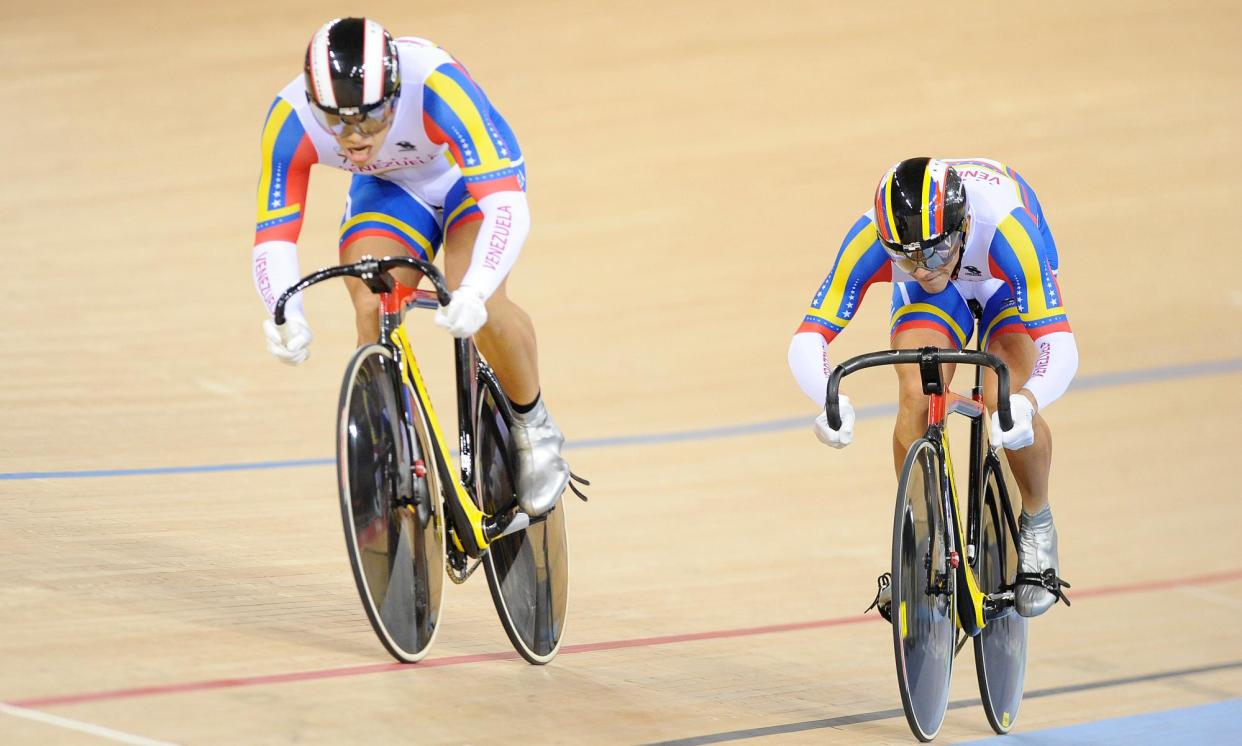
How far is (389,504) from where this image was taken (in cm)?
257

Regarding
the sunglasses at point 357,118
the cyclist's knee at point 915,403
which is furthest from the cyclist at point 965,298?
the sunglasses at point 357,118

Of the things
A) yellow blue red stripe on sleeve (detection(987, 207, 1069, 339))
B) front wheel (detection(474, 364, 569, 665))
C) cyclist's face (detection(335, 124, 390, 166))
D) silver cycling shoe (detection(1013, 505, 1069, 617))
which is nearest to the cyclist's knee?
yellow blue red stripe on sleeve (detection(987, 207, 1069, 339))

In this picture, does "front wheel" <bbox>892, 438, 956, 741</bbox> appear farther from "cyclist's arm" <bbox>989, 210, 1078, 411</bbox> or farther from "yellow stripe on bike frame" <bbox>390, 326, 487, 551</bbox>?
"yellow stripe on bike frame" <bbox>390, 326, 487, 551</bbox>

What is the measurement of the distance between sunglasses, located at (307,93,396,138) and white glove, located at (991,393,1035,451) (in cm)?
110

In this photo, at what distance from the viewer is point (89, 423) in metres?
4.60

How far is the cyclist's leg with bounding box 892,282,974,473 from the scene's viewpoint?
2.90 m

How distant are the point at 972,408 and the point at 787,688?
66 cm

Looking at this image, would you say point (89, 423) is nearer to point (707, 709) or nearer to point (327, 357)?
point (327, 357)

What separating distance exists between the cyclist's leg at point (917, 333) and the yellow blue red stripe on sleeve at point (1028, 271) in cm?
12

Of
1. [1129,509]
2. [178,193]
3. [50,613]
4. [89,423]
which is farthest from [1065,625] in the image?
[178,193]

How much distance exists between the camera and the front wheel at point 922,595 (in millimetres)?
2635

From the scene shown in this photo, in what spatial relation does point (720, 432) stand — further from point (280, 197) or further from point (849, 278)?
point (280, 197)

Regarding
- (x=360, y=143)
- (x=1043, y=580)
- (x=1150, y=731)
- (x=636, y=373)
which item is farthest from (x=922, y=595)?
(x=636, y=373)

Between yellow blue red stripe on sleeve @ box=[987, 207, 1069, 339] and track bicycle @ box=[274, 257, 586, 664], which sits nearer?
track bicycle @ box=[274, 257, 586, 664]
